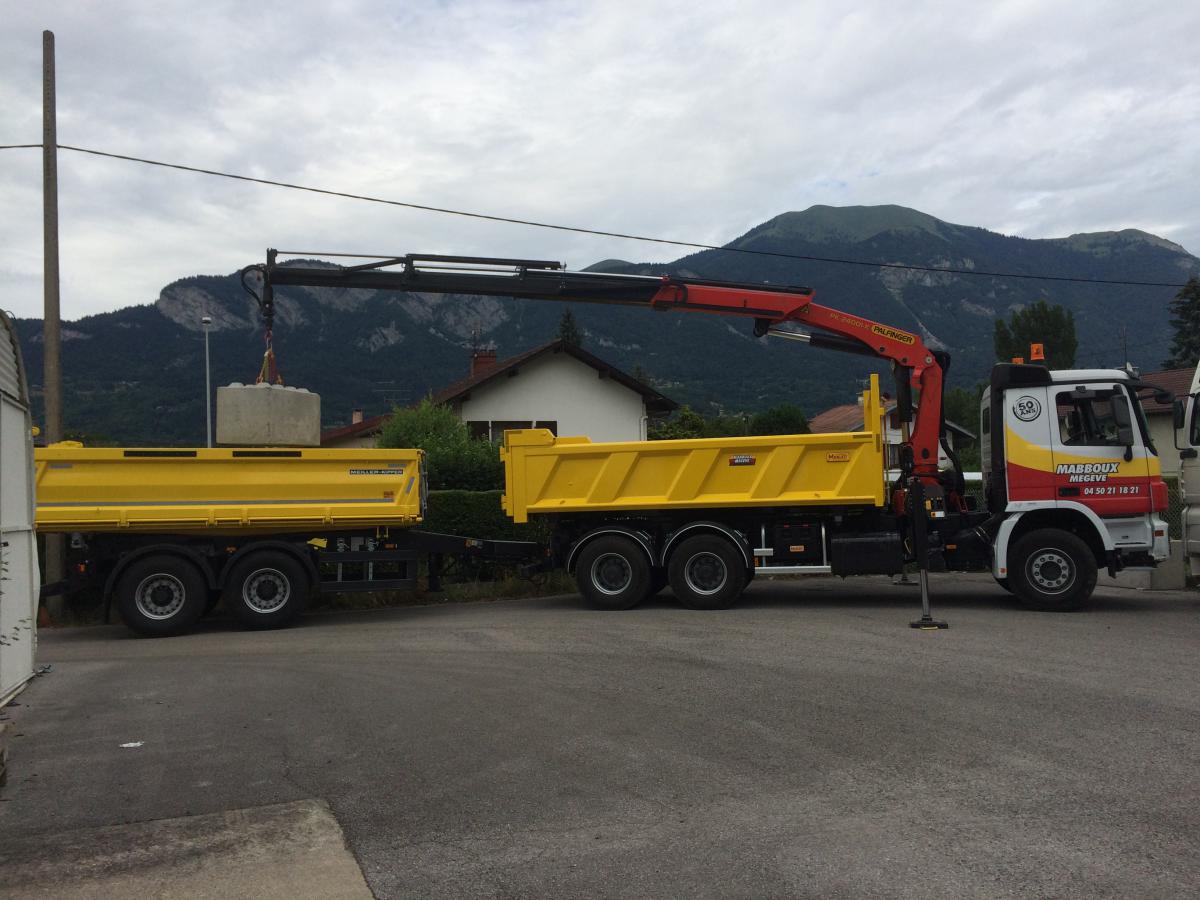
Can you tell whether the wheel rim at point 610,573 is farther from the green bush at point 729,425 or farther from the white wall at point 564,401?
the green bush at point 729,425

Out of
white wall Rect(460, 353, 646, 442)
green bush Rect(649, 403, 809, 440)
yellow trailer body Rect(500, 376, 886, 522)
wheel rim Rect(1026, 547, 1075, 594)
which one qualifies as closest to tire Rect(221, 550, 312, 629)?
yellow trailer body Rect(500, 376, 886, 522)

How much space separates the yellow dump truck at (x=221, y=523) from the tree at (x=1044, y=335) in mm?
51560

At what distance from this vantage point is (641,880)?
4.33m

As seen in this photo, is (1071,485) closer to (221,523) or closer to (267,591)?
(267,591)

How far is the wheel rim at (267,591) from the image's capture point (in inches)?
494

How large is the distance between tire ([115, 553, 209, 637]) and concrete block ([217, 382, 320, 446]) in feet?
5.87

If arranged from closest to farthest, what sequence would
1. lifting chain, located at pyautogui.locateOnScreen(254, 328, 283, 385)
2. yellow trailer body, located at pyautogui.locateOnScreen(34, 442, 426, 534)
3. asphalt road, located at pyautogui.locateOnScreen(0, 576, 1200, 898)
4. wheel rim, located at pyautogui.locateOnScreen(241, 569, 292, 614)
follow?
asphalt road, located at pyautogui.locateOnScreen(0, 576, 1200, 898), yellow trailer body, located at pyautogui.locateOnScreen(34, 442, 426, 534), wheel rim, located at pyautogui.locateOnScreen(241, 569, 292, 614), lifting chain, located at pyautogui.locateOnScreen(254, 328, 283, 385)

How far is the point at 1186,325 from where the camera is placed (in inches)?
2687

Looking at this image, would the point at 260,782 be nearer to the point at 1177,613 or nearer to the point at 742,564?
the point at 742,564

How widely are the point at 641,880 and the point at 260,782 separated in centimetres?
272

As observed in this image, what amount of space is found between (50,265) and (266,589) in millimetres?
6191

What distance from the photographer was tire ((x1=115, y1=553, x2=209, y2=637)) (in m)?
12.2

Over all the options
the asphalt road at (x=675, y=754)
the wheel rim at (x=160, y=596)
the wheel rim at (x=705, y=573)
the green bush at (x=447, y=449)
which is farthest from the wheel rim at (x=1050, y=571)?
the wheel rim at (x=160, y=596)

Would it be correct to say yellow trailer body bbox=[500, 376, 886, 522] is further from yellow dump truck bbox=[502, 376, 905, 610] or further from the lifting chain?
the lifting chain
